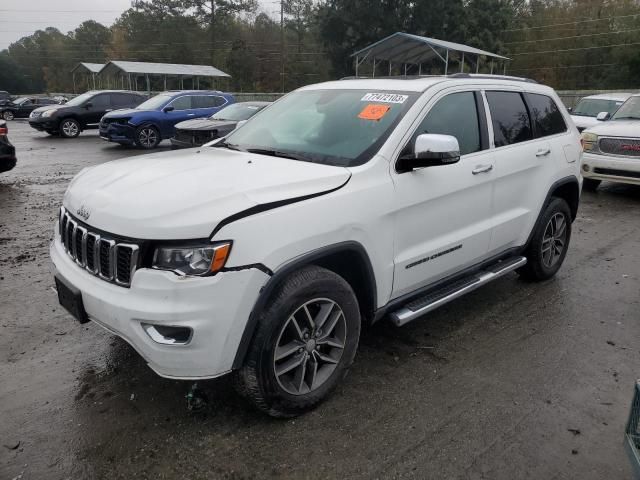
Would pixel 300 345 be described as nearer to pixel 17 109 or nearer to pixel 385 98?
pixel 385 98

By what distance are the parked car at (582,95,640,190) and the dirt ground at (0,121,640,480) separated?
4.81m

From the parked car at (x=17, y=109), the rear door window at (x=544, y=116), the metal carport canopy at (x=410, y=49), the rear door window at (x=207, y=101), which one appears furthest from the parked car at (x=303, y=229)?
the parked car at (x=17, y=109)

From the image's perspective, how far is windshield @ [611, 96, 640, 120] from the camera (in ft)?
31.2

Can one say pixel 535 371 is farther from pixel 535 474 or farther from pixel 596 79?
pixel 596 79

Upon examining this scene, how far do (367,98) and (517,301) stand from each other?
2.28 meters

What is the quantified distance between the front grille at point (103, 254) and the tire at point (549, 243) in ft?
11.5

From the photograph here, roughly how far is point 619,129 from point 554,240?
202 inches

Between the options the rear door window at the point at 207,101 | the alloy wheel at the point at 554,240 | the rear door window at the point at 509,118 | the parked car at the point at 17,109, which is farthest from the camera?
the parked car at the point at 17,109

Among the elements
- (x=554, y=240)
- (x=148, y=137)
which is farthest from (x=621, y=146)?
(x=148, y=137)

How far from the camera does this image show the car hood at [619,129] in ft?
28.0

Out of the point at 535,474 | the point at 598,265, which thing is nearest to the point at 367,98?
the point at 535,474

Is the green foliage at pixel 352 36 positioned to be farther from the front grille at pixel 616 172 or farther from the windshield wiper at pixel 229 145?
the windshield wiper at pixel 229 145

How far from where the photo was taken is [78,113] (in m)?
18.1

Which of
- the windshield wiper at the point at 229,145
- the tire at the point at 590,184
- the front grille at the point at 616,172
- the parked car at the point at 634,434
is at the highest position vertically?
the windshield wiper at the point at 229,145
